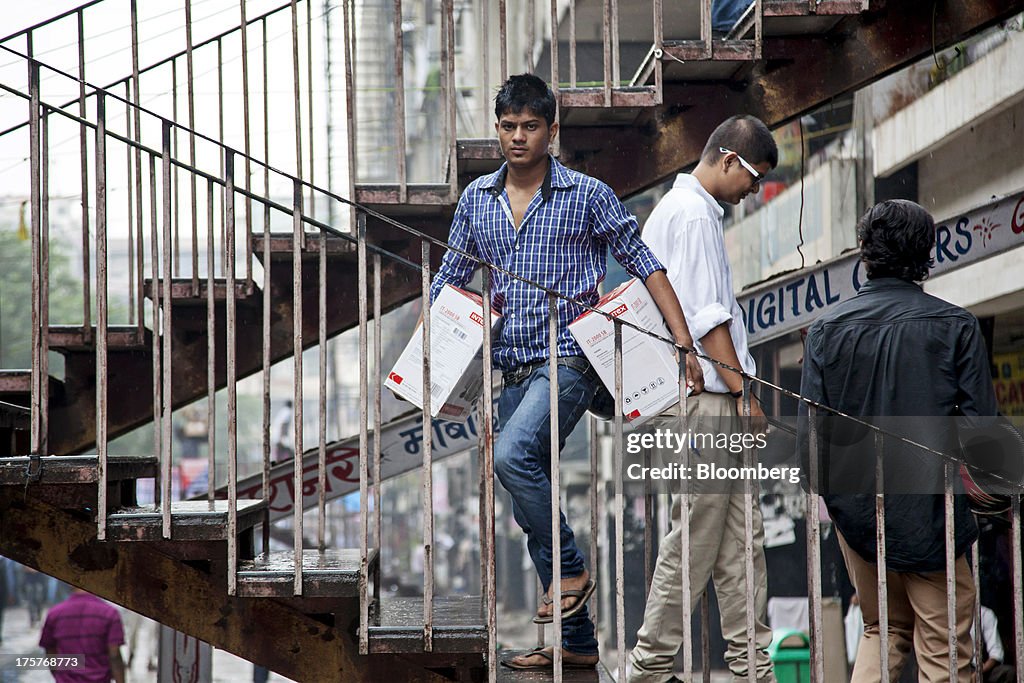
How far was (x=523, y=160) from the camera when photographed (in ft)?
12.0

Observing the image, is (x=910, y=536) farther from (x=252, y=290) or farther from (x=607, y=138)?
(x=252, y=290)

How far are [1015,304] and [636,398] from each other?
191 inches

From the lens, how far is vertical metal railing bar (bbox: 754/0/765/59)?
446 cm

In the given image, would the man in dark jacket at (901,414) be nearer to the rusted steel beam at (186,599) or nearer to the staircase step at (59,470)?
the rusted steel beam at (186,599)

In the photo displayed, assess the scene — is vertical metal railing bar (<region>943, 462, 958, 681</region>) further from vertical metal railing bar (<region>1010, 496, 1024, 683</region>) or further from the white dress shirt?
the white dress shirt

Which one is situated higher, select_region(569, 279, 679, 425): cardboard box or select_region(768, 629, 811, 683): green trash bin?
select_region(569, 279, 679, 425): cardboard box

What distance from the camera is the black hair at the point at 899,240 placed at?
3381 millimetres

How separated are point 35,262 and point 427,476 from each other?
1.47 m

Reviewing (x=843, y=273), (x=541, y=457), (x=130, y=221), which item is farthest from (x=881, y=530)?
(x=130, y=221)

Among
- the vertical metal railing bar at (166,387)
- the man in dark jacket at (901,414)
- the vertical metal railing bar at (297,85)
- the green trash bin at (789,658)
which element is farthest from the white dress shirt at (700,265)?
the green trash bin at (789,658)

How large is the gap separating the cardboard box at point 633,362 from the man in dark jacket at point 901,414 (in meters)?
0.44

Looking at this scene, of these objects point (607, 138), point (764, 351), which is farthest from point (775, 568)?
point (607, 138)

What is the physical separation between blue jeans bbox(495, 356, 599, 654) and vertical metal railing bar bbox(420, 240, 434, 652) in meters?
0.25

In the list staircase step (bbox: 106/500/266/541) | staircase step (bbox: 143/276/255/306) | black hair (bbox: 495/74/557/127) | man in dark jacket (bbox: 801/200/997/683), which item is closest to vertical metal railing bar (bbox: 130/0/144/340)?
staircase step (bbox: 143/276/255/306)
